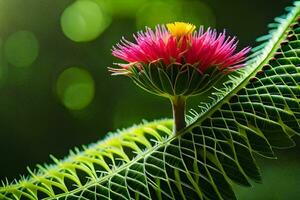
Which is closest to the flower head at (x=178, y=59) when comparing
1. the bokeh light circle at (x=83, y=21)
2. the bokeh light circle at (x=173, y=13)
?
the bokeh light circle at (x=173, y=13)

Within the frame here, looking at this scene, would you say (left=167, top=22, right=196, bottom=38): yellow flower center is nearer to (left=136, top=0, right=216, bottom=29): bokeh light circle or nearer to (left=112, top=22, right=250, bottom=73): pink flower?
(left=112, top=22, right=250, bottom=73): pink flower

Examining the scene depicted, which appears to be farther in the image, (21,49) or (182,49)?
(21,49)

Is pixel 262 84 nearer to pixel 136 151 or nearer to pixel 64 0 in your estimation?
pixel 136 151

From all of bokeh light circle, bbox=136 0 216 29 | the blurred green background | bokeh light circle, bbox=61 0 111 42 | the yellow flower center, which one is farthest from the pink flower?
bokeh light circle, bbox=61 0 111 42

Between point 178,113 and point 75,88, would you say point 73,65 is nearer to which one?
point 75,88

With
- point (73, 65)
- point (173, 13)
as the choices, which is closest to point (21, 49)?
point (73, 65)

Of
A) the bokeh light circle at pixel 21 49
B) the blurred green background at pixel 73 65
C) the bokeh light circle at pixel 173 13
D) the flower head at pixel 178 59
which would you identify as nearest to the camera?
the flower head at pixel 178 59

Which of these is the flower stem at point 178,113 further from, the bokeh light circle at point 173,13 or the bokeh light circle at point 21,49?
the bokeh light circle at point 21,49

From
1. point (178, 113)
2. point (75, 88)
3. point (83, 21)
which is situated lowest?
point (75, 88)
